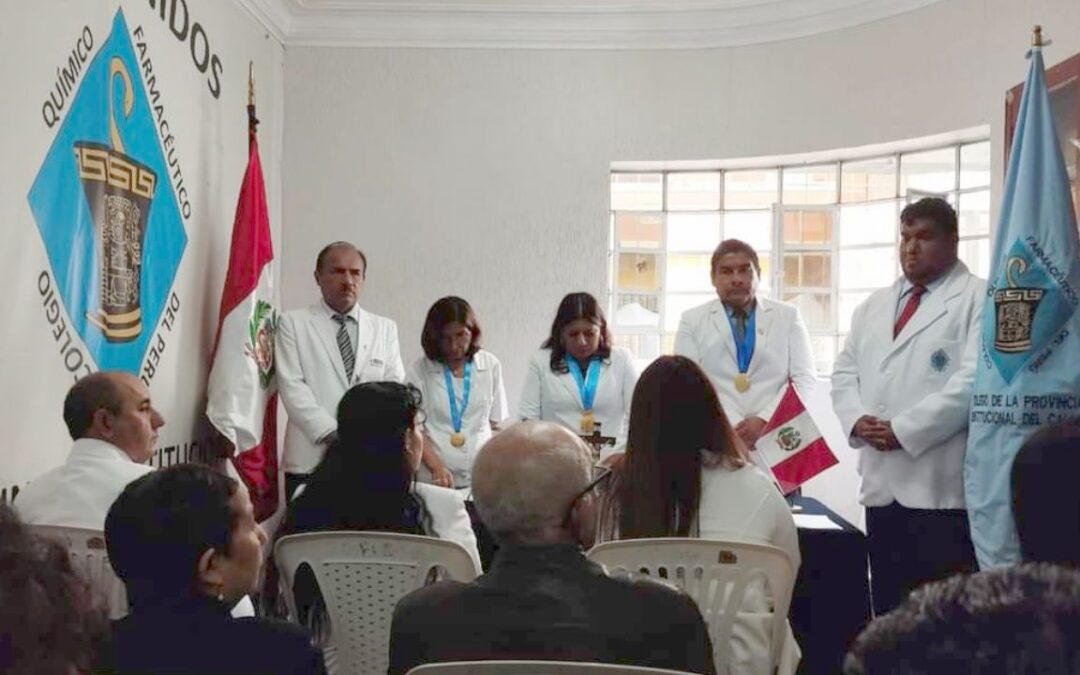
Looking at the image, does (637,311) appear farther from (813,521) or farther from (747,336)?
(813,521)

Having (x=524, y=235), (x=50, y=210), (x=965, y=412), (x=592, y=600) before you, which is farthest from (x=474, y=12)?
(x=592, y=600)

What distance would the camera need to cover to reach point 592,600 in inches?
56.4

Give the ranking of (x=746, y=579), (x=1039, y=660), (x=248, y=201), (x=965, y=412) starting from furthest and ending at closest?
1. (x=248, y=201)
2. (x=965, y=412)
3. (x=746, y=579)
4. (x=1039, y=660)

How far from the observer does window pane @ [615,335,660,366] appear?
5996mm

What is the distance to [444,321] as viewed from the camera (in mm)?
4039

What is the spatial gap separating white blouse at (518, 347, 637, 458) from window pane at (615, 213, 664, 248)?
1.91 meters

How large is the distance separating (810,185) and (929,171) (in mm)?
667

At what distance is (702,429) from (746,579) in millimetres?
346

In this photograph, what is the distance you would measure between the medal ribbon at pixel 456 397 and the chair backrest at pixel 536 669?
291 centimetres

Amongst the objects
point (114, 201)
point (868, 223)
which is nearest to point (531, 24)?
point (868, 223)

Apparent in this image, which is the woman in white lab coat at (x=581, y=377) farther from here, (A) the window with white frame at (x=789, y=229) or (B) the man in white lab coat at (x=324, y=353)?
(A) the window with white frame at (x=789, y=229)

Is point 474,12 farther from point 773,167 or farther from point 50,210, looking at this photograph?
point 50,210

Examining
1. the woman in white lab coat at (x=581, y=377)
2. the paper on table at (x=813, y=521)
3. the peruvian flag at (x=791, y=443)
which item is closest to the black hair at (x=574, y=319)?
the woman in white lab coat at (x=581, y=377)

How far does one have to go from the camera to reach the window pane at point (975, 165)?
511 centimetres
